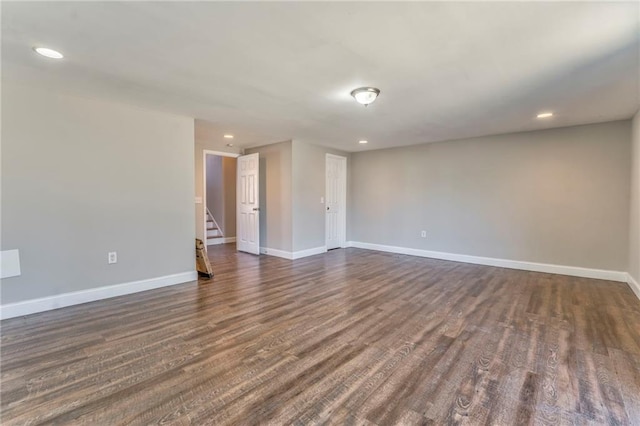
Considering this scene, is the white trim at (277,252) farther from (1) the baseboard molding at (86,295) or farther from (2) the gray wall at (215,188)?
(2) the gray wall at (215,188)

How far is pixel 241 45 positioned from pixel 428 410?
275 cm

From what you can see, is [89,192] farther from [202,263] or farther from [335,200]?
[335,200]

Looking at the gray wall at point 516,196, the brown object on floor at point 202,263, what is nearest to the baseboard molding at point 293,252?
the gray wall at point 516,196

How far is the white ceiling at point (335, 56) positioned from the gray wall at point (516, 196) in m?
0.84

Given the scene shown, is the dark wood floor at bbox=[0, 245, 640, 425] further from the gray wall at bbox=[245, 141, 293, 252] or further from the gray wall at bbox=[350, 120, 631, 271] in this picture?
the gray wall at bbox=[245, 141, 293, 252]

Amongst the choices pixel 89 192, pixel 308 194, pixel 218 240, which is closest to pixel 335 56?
pixel 89 192

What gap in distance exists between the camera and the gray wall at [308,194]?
5.90 meters

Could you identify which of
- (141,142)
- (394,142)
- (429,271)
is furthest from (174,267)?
(394,142)

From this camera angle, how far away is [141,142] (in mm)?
3768

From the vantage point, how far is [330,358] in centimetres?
225

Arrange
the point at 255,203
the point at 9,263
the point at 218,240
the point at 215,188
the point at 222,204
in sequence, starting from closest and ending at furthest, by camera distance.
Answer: the point at 9,263
the point at 255,203
the point at 218,240
the point at 222,204
the point at 215,188

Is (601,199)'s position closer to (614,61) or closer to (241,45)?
(614,61)

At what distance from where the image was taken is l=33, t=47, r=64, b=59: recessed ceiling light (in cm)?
224

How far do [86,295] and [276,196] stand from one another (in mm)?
3535
